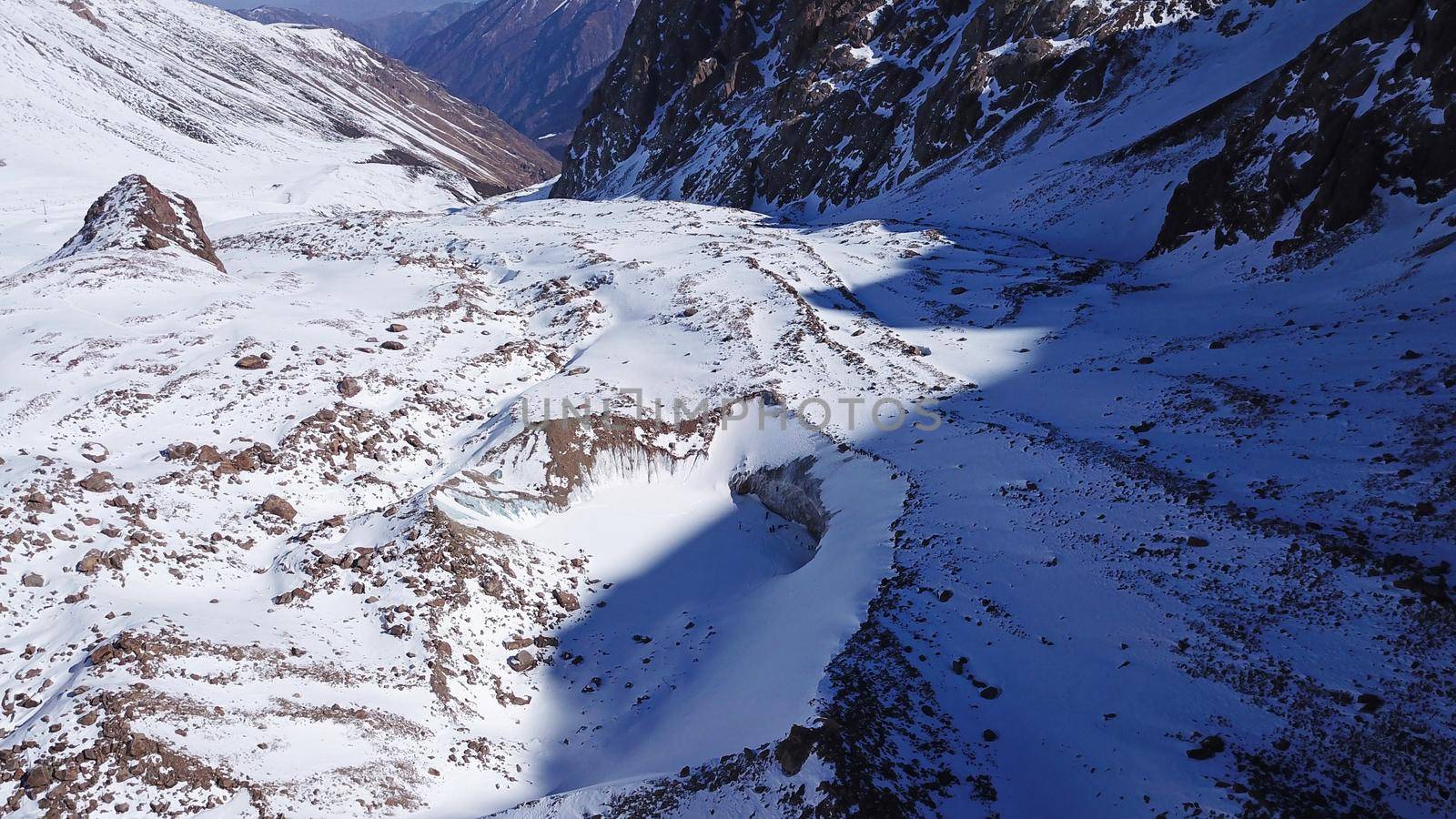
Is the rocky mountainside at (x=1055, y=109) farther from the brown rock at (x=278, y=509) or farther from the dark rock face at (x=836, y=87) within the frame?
the brown rock at (x=278, y=509)

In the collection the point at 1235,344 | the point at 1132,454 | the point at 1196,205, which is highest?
the point at 1196,205

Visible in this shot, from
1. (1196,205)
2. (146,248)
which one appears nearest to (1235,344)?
(1196,205)

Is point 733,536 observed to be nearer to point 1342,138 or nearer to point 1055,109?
point 1342,138

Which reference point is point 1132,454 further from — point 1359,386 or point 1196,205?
point 1196,205

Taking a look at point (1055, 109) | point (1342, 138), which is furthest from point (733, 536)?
point (1055, 109)

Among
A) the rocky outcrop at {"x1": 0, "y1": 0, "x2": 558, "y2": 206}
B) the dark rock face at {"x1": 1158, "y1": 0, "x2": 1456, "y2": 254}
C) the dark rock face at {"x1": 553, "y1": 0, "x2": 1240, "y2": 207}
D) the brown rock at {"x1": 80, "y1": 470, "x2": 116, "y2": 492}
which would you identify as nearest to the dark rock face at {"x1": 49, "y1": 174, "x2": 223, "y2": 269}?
the brown rock at {"x1": 80, "y1": 470, "x2": 116, "y2": 492}

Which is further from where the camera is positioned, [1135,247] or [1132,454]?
[1135,247]

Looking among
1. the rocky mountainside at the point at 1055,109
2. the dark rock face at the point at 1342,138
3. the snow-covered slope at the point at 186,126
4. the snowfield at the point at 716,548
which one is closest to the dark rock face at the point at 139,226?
the snowfield at the point at 716,548
